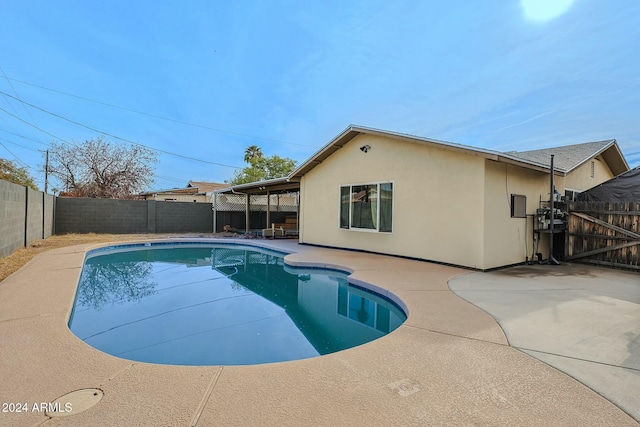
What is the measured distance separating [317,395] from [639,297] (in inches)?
213

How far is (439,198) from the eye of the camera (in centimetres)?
726

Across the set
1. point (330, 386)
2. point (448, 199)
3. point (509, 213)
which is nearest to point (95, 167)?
point (448, 199)

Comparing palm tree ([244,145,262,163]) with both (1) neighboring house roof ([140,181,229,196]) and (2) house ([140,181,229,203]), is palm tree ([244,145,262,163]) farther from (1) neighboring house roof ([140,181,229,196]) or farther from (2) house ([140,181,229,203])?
(2) house ([140,181,229,203])

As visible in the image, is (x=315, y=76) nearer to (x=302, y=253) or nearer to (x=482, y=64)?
(x=482, y=64)

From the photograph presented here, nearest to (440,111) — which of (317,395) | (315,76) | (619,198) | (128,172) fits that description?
(315,76)

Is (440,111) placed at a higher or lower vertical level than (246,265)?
higher

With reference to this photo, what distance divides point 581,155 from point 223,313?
11.3 metres

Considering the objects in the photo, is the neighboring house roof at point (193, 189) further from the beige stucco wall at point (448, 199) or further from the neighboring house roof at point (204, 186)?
the beige stucco wall at point (448, 199)

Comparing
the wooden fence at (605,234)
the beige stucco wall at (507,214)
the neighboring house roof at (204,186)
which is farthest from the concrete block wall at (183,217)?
the wooden fence at (605,234)

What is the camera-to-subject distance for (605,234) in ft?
24.4

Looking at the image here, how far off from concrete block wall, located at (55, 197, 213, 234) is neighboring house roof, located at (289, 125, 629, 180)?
7.58 metres

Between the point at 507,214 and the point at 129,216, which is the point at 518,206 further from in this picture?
the point at 129,216

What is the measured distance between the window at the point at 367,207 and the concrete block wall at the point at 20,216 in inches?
323

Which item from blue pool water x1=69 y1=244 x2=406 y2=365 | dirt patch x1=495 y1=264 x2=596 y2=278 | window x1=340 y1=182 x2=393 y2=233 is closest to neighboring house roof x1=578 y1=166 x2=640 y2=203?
dirt patch x1=495 y1=264 x2=596 y2=278
